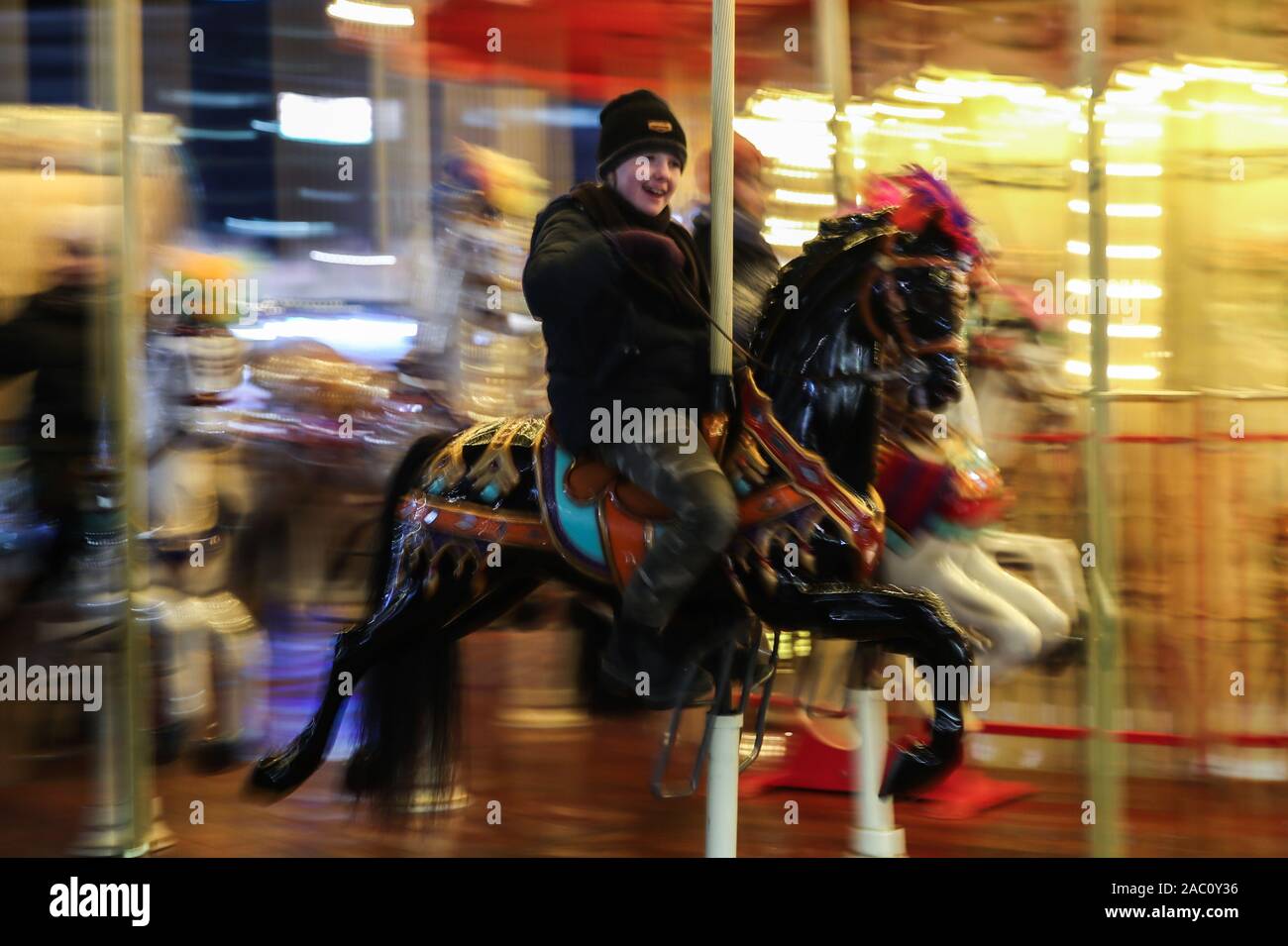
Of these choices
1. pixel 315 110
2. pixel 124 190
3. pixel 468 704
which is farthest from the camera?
pixel 315 110

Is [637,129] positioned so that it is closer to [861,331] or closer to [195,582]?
[861,331]

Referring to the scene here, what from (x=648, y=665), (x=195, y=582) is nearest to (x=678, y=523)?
(x=648, y=665)

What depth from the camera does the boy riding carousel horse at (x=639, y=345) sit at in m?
4.17

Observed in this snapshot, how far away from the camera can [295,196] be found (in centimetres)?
925

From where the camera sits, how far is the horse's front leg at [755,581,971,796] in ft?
13.6

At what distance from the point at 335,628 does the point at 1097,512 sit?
A: 432 cm

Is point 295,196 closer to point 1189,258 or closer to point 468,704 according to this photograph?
point 468,704

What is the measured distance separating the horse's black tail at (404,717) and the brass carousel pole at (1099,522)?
6.53 ft

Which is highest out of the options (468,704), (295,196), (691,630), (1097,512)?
(295,196)

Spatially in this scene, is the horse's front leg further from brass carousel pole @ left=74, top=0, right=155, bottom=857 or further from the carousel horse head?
brass carousel pole @ left=74, top=0, right=155, bottom=857

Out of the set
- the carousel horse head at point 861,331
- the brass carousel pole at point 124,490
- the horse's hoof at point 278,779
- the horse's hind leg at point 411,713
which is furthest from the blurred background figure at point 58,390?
the carousel horse head at point 861,331

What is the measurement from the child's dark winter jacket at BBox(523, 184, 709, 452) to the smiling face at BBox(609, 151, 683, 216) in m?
0.03

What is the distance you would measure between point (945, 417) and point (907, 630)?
1422 millimetres
